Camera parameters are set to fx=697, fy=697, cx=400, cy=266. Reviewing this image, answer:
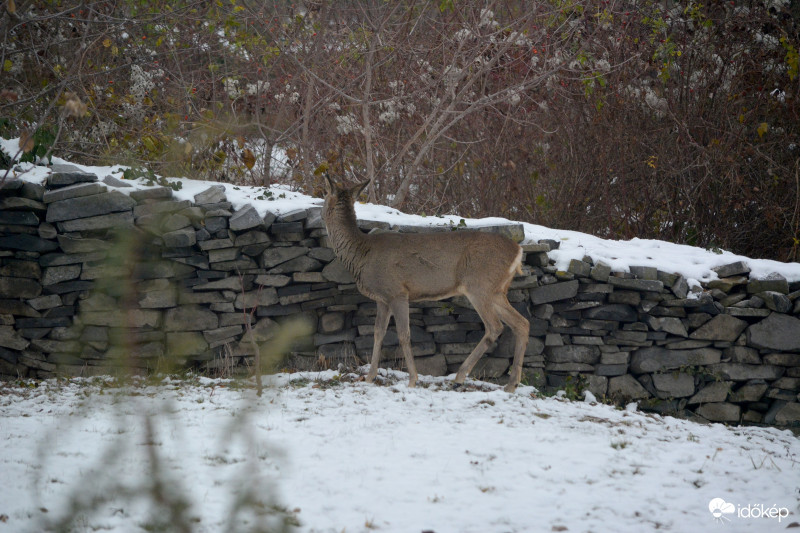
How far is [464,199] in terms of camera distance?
11312 millimetres

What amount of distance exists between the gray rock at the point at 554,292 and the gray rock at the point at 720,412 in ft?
6.17

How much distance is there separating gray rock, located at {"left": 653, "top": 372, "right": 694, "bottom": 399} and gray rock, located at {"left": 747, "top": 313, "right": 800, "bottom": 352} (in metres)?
0.79

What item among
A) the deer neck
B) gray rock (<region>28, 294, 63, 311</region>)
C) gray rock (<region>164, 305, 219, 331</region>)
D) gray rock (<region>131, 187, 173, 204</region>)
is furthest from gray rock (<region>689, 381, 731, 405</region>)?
gray rock (<region>28, 294, 63, 311</region>)

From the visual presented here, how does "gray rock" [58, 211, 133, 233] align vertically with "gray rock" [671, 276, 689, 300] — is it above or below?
above

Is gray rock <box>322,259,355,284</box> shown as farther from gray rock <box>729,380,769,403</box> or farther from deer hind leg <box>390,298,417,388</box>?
gray rock <box>729,380,769,403</box>

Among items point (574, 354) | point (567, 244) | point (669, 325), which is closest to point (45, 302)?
point (574, 354)

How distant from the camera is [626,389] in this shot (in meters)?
7.68

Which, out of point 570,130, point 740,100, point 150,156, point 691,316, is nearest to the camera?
point 691,316

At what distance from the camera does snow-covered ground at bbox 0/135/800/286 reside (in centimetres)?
769

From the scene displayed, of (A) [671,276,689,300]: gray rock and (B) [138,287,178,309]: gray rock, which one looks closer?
(B) [138,287,178,309]: gray rock

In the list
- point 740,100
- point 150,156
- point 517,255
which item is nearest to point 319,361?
point 517,255

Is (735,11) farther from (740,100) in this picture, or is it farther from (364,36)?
(364,36)

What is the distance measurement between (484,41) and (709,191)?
3.99m

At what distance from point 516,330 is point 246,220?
10.1 ft
